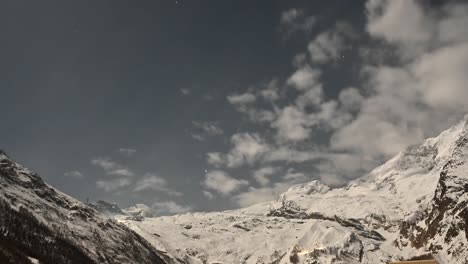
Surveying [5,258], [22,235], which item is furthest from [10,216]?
[5,258]

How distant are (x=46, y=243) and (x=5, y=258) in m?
45.8

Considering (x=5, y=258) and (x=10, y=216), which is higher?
(x=10, y=216)

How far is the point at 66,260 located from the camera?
19312 centimetres

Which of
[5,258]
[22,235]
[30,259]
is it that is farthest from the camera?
[22,235]

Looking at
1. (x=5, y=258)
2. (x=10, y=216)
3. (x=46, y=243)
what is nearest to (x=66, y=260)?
(x=46, y=243)

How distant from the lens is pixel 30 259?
162m

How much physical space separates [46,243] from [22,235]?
40.0 feet

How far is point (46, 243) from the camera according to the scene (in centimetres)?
19400

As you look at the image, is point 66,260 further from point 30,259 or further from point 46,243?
point 30,259

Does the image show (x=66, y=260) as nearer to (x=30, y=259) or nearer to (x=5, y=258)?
(x=30, y=259)

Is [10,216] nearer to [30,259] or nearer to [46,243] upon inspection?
[46,243]

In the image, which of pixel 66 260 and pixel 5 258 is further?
pixel 66 260

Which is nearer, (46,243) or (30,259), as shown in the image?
(30,259)

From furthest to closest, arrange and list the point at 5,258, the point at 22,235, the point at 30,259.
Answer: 1. the point at 22,235
2. the point at 30,259
3. the point at 5,258
